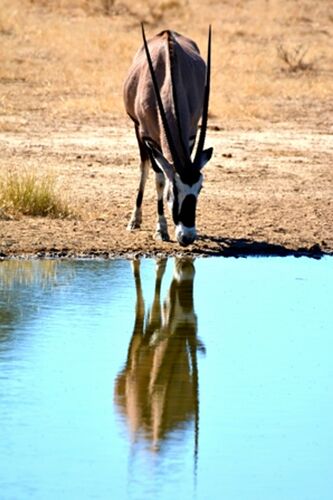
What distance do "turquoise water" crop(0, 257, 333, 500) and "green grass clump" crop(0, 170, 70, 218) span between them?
1.45m

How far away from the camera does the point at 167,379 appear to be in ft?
24.5

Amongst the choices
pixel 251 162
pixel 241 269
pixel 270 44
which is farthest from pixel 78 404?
pixel 270 44

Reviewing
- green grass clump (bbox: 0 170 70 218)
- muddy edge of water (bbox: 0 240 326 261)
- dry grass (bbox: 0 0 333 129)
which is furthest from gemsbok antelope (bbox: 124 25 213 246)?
dry grass (bbox: 0 0 333 129)

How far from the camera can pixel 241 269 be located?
9977mm

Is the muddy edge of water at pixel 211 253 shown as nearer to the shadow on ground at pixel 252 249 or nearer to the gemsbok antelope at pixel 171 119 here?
the shadow on ground at pixel 252 249

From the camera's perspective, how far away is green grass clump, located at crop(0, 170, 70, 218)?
36.9ft

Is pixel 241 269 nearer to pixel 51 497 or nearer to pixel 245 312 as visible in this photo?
pixel 245 312

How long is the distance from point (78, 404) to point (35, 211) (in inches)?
185

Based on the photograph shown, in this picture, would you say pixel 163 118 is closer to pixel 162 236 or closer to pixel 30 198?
pixel 162 236

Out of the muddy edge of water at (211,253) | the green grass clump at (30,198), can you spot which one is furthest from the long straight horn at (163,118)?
the green grass clump at (30,198)

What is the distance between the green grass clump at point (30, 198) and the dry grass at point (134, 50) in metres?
4.35

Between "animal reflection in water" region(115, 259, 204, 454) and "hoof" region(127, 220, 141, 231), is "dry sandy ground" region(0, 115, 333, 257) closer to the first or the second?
"hoof" region(127, 220, 141, 231)

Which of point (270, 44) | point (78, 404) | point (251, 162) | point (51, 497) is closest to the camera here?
point (51, 497)

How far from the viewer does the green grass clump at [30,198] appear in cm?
1124
